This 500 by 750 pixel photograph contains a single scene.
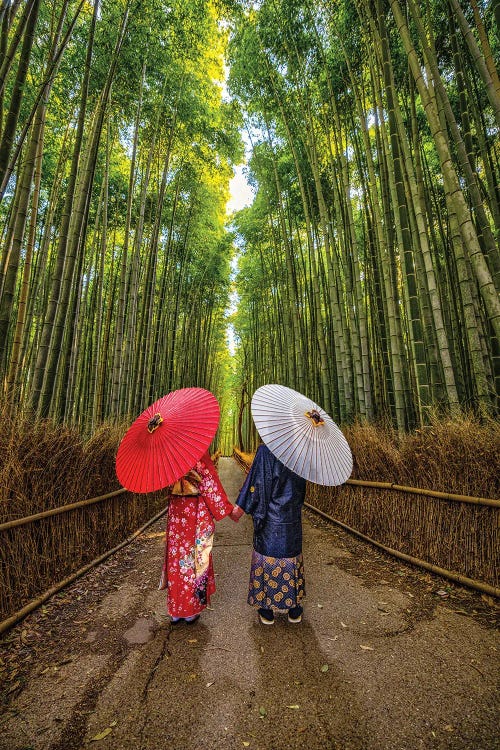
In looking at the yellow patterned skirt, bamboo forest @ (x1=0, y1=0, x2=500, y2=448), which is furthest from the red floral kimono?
bamboo forest @ (x1=0, y1=0, x2=500, y2=448)

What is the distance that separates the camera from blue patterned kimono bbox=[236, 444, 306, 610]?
1.91 meters

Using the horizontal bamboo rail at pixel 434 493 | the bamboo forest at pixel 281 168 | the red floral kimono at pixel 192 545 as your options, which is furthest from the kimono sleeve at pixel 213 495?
the horizontal bamboo rail at pixel 434 493

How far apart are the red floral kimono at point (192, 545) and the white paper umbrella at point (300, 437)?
460 millimetres

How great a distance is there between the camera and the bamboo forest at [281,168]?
2.84m

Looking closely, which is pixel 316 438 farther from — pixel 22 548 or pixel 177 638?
pixel 22 548

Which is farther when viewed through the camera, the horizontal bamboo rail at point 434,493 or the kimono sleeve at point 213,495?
the horizontal bamboo rail at point 434,493

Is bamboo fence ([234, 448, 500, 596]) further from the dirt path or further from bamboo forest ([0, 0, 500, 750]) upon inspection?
the dirt path

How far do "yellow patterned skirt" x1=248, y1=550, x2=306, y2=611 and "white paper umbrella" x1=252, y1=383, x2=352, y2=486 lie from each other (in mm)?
575

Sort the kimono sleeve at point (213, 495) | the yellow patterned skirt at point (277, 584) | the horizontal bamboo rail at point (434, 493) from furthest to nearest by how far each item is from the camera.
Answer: the horizontal bamboo rail at point (434, 493) → the kimono sleeve at point (213, 495) → the yellow patterned skirt at point (277, 584)

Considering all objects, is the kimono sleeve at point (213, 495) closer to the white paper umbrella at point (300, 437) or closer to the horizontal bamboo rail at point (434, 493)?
the white paper umbrella at point (300, 437)

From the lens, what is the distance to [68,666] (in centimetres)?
154

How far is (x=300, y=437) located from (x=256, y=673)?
105 cm

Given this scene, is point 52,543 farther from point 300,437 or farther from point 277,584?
point 300,437

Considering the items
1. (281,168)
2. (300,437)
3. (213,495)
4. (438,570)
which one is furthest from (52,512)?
(281,168)
